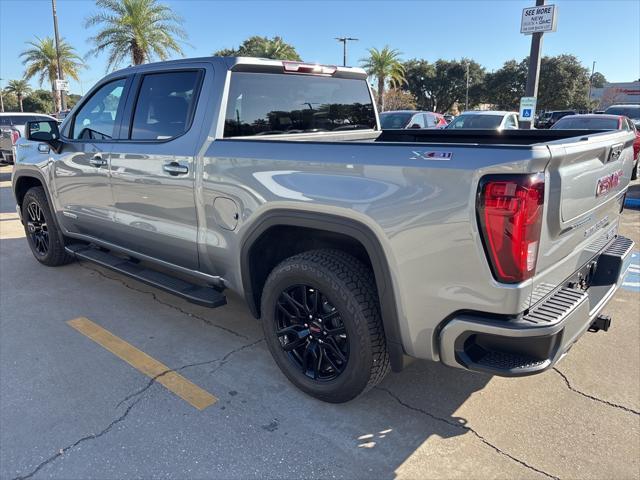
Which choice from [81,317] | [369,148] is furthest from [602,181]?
[81,317]

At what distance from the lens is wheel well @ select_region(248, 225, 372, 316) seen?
9.58 ft

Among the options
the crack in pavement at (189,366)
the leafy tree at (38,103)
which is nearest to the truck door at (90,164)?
the crack in pavement at (189,366)

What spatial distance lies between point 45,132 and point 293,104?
2.47 m

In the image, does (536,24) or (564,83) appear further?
(564,83)

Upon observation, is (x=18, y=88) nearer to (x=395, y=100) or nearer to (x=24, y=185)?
(x=395, y=100)

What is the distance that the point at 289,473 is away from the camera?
241 cm

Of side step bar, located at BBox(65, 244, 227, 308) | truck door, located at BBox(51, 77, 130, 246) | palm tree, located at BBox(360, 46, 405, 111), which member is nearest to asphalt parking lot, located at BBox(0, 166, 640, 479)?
side step bar, located at BBox(65, 244, 227, 308)

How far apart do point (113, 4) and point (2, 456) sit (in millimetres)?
21531

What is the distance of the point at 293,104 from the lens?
12.2 feet

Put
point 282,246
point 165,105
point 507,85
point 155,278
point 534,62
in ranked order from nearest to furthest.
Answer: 1. point 282,246
2. point 165,105
3. point 155,278
4. point 534,62
5. point 507,85

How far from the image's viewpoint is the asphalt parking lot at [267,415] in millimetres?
2467

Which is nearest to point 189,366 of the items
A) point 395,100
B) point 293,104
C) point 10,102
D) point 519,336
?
point 293,104

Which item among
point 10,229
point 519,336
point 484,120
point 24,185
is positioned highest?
point 484,120

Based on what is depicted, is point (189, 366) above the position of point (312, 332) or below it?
below
